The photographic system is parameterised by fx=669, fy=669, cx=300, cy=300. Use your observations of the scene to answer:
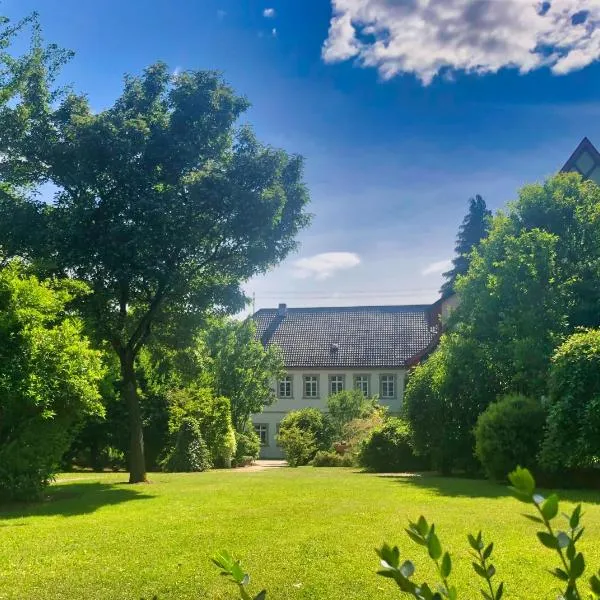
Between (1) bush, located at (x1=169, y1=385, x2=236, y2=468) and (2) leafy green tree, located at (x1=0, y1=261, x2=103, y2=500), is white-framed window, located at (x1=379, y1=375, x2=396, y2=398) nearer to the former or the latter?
(1) bush, located at (x1=169, y1=385, x2=236, y2=468)

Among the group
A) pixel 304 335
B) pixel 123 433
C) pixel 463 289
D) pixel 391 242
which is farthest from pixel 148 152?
pixel 304 335

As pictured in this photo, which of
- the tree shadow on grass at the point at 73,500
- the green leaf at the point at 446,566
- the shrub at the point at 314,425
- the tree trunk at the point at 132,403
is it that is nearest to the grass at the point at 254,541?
the tree shadow on grass at the point at 73,500

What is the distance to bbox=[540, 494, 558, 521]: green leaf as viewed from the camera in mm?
1476

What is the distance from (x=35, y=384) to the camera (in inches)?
497

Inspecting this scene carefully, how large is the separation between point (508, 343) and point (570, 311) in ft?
6.81

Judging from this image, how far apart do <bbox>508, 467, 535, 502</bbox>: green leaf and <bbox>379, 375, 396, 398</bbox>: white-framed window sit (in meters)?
47.0

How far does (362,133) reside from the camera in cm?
1616

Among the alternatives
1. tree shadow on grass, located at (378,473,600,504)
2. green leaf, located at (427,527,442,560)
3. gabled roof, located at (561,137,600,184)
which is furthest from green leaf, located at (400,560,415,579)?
gabled roof, located at (561,137,600,184)

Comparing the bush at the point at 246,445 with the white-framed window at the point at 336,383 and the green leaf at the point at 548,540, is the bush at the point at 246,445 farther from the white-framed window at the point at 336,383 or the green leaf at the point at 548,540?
the green leaf at the point at 548,540

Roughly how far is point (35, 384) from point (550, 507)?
41.0 ft

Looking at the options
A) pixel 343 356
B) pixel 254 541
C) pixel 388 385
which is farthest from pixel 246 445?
pixel 254 541

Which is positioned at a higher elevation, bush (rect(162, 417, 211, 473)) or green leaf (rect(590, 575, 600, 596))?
green leaf (rect(590, 575, 600, 596))

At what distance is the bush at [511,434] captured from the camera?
17.2 metres

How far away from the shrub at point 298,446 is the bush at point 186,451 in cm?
645
